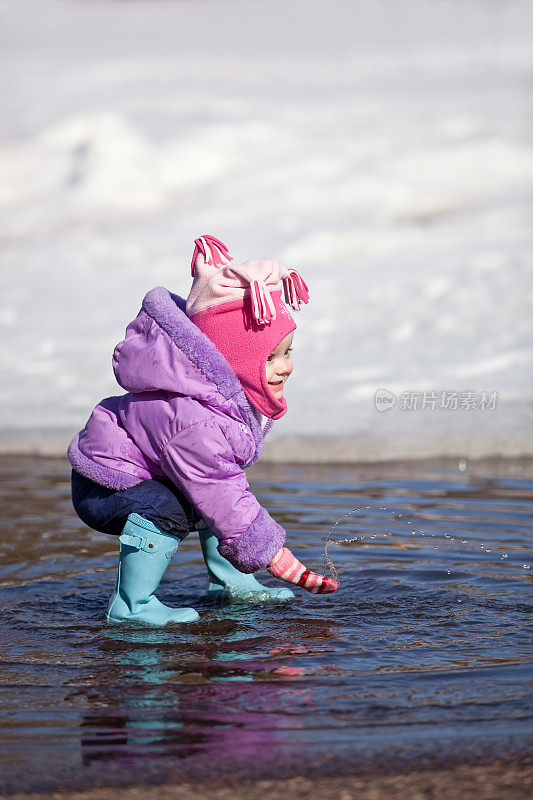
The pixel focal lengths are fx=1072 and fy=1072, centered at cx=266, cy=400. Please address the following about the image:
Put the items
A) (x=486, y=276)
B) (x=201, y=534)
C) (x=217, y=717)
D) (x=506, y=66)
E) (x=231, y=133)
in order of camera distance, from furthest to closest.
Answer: (x=506, y=66) < (x=231, y=133) < (x=486, y=276) < (x=201, y=534) < (x=217, y=717)

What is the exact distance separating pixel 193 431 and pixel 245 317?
0.41 m

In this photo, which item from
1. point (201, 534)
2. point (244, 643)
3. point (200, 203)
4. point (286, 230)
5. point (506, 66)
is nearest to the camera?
point (244, 643)

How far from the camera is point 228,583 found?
3619mm

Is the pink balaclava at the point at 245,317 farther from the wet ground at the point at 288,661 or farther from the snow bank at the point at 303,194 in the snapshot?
the snow bank at the point at 303,194

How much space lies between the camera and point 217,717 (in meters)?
2.40

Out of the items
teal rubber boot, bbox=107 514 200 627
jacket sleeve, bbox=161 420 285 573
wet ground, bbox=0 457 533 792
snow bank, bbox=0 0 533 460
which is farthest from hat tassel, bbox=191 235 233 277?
snow bank, bbox=0 0 533 460

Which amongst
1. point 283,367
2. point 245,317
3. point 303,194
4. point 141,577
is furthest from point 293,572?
point 303,194

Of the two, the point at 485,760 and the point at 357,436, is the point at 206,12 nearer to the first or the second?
the point at 357,436

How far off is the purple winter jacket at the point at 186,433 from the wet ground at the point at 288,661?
12.1 inches

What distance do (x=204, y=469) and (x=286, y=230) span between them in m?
7.95

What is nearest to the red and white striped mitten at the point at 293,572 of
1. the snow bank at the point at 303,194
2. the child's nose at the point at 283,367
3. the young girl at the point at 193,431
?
the young girl at the point at 193,431

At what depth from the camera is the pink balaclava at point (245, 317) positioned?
3.29m

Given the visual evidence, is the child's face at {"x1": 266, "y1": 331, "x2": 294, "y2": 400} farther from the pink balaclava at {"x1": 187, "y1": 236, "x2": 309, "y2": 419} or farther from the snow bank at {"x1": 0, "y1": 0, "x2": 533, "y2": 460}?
the snow bank at {"x1": 0, "y1": 0, "x2": 533, "y2": 460}

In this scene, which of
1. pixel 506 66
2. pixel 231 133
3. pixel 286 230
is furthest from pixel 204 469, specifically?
pixel 506 66
